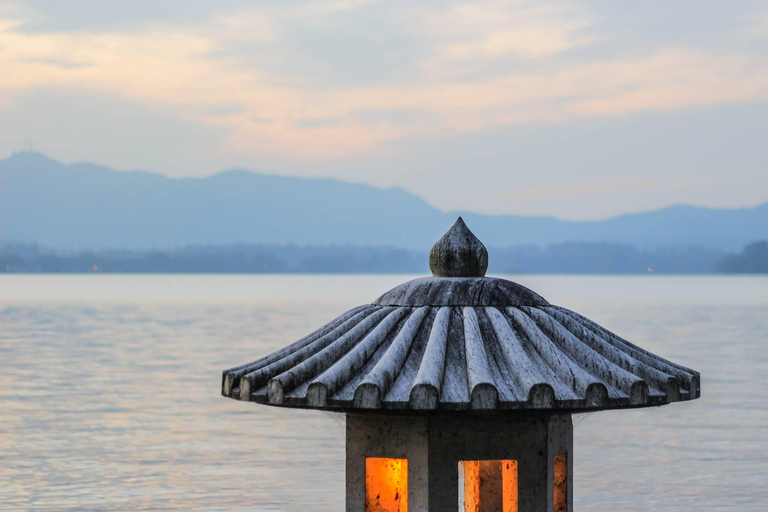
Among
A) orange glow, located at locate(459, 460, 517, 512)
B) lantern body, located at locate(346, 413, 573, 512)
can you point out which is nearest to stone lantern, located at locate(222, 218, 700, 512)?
lantern body, located at locate(346, 413, 573, 512)

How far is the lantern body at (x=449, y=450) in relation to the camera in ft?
16.5

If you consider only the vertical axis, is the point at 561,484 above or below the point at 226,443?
above

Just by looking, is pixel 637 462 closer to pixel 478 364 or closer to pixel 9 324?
pixel 478 364

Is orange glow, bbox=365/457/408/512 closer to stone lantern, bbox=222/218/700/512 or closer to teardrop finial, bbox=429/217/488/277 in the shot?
stone lantern, bbox=222/218/700/512

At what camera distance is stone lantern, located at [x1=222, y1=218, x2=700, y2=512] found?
447 cm

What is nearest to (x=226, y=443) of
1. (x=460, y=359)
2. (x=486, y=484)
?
(x=486, y=484)

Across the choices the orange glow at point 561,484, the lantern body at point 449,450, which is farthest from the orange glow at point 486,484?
the lantern body at point 449,450

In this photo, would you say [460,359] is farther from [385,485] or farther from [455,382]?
[385,485]

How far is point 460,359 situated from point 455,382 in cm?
23

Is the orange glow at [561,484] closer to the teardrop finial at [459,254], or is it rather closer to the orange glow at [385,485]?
the orange glow at [385,485]

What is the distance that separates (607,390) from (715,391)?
1657 inches

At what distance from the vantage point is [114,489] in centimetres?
2664

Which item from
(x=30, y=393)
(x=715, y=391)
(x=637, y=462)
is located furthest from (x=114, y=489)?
(x=715, y=391)

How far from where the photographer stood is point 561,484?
5.67m
